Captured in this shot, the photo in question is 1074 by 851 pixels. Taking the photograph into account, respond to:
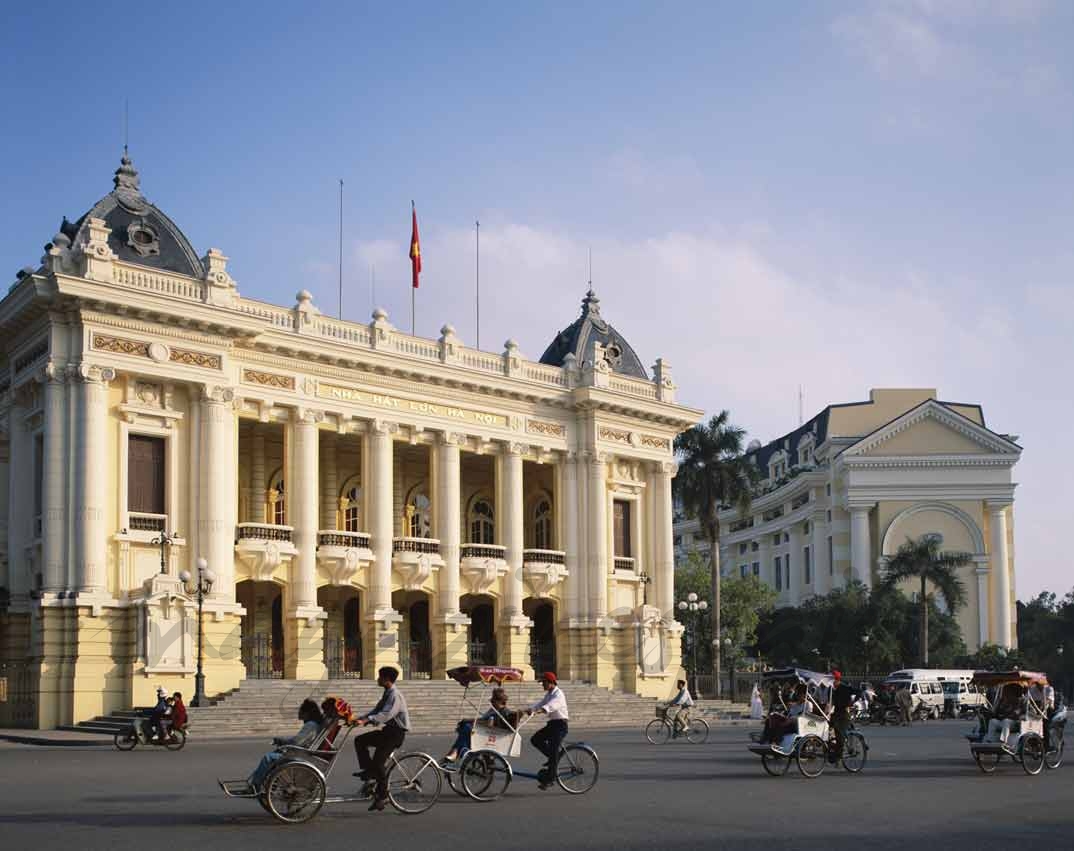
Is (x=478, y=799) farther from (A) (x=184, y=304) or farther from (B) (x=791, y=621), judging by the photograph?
(B) (x=791, y=621)

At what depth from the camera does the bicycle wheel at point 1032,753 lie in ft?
71.0

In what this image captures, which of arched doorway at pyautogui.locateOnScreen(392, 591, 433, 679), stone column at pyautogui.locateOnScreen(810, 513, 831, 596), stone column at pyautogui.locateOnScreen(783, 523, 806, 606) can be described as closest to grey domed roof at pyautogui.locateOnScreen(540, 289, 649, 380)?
arched doorway at pyautogui.locateOnScreen(392, 591, 433, 679)

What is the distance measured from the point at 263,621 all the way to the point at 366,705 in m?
8.67

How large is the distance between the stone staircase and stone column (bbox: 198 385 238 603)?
341 cm

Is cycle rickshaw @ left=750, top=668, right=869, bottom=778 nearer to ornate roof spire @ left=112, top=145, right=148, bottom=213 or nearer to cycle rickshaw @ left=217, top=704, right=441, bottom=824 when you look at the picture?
cycle rickshaw @ left=217, top=704, right=441, bottom=824

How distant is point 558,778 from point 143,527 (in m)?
23.4

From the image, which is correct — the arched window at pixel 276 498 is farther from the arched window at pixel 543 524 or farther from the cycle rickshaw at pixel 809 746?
the cycle rickshaw at pixel 809 746

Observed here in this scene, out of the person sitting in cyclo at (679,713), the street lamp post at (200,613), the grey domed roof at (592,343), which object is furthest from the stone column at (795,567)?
the street lamp post at (200,613)

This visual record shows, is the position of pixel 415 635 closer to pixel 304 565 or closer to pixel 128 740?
pixel 304 565

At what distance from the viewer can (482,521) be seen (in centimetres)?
5394

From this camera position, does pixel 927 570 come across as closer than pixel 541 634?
No

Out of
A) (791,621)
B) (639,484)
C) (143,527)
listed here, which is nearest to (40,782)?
(143,527)

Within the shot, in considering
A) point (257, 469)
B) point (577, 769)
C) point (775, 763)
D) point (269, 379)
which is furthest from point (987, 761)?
point (257, 469)

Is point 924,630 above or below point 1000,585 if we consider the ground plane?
below
